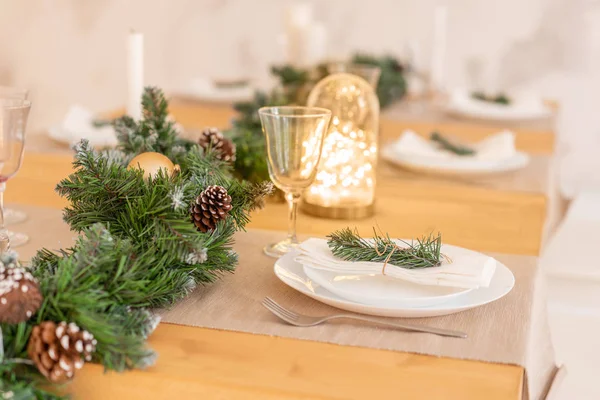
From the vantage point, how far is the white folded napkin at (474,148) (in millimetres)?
1670

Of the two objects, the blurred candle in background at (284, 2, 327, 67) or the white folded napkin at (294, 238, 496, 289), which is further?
the blurred candle in background at (284, 2, 327, 67)

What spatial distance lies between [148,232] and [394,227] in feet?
1.61

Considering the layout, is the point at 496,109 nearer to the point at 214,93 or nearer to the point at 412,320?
the point at 214,93

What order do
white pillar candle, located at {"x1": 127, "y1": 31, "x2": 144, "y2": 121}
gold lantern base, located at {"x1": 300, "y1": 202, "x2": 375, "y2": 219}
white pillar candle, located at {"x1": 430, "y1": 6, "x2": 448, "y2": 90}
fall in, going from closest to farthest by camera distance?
gold lantern base, located at {"x1": 300, "y1": 202, "x2": 375, "y2": 219} < white pillar candle, located at {"x1": 127, "y1": 31, "x2": 144, "y2": 121} < white pillar candle, located at {"x1": 430, "y1": 6, "x2": 448, "y2": 90}

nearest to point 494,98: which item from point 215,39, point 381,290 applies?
point 381,290

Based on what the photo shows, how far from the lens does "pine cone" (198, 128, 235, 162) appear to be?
1.19m

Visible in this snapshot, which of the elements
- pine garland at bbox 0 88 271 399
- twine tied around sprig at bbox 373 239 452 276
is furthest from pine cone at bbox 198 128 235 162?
twine tied around sprig at bbox 373 239 452 276

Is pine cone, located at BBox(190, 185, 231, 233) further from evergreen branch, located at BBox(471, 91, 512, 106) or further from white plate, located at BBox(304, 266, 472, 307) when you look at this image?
evergreen branch, located at BBox(471, 91, 512, 106)

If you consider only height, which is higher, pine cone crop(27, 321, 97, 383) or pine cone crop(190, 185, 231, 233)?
pine cone crop(190, 185, 231, 233)

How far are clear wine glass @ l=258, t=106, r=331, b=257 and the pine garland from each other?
58mm

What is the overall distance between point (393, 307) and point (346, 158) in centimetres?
50

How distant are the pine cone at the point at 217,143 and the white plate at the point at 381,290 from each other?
14.3 inches

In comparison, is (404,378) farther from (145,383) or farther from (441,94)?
(441,94)

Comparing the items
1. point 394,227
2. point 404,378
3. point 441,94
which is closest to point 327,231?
point 394,227
